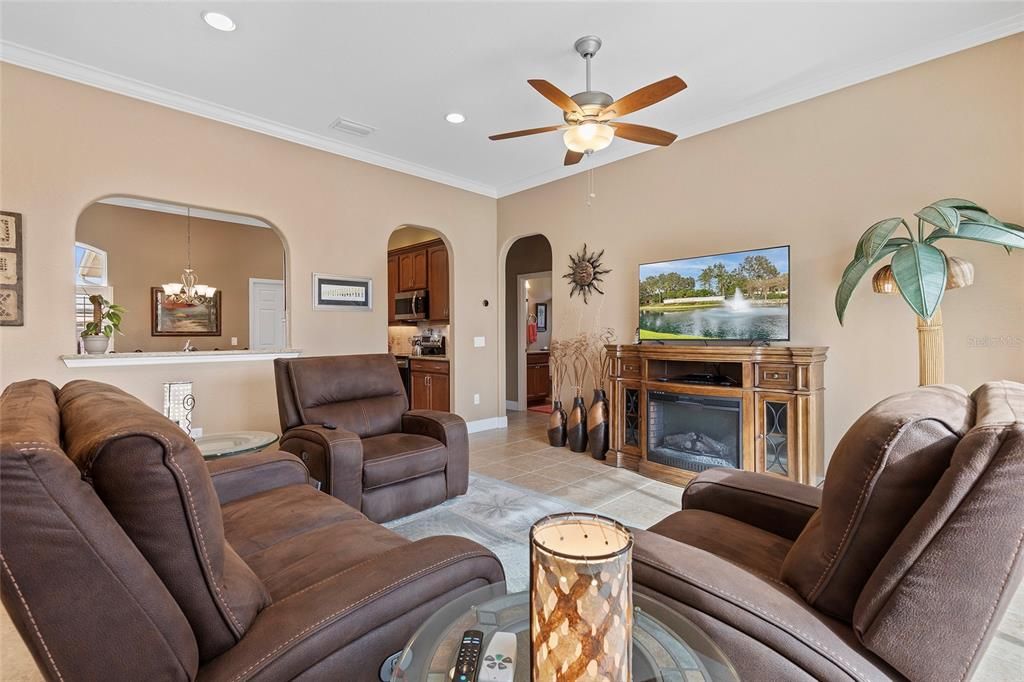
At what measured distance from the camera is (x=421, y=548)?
121 centimetres

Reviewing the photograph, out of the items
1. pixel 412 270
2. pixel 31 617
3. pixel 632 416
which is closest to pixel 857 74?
pixel 632 416

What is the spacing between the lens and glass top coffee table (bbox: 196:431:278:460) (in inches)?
95.5

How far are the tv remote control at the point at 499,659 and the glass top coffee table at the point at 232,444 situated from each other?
6.74ft

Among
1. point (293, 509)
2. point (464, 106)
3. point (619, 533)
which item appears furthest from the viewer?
point (464, 106)

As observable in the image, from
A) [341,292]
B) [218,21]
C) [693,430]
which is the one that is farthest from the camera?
[341,292]

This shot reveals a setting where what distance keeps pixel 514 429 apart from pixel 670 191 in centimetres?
324

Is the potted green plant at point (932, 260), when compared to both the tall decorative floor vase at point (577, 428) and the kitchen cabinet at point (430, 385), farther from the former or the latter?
the kitchen cabinet at point (430, 385)

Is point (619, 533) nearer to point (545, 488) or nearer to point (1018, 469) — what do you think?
point (1018, 469)

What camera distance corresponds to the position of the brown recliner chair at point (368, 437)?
2.65m

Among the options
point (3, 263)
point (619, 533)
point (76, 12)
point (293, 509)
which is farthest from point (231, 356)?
point (619, 533)

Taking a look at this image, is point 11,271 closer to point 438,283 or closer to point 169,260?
point 169,260

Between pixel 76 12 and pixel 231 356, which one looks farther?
pixel 231 356

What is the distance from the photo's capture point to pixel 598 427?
4375 mm

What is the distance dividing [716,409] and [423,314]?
4110 mm
